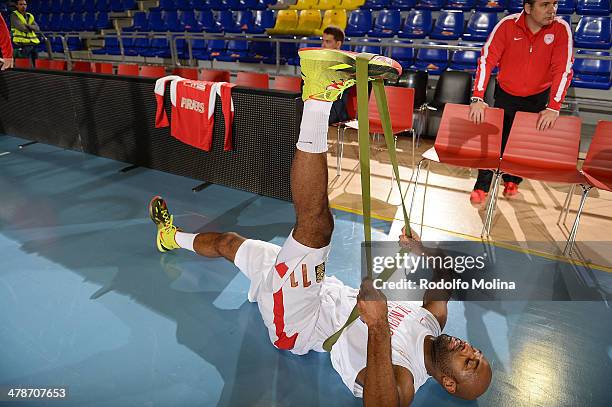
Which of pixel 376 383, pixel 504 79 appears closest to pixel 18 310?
pixel 376 383

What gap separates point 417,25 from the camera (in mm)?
7875

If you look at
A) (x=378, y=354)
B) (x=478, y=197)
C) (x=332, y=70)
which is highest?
(x=332, y=70)

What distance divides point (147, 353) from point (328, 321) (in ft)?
3.35

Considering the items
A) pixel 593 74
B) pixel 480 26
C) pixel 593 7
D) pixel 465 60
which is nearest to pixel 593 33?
pixel 593 7

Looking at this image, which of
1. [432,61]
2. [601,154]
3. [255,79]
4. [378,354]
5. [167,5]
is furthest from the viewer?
[167,5]

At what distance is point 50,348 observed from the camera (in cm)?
212

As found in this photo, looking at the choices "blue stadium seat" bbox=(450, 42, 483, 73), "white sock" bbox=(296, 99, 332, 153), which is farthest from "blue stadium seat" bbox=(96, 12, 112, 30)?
"white sock" bbox=(296, 99, 332, 153)

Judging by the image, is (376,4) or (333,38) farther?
(376,4)

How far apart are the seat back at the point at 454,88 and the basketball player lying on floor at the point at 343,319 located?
14.8 feet

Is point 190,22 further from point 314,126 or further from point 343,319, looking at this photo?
point 343,319

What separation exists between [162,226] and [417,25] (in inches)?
279

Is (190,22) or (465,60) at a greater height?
(190,22)

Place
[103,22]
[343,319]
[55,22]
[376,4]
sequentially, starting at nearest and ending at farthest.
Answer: [343,319] < [376,4] < [103,22] < [55,22]

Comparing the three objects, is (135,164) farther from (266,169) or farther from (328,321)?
(328,321)
